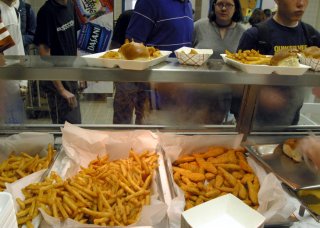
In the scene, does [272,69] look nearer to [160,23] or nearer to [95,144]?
[95,144]

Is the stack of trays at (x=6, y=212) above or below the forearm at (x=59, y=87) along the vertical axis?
below

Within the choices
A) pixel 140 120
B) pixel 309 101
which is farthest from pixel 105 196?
pixel 309 101

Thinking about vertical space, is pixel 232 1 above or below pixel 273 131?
above

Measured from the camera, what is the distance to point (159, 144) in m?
1.51

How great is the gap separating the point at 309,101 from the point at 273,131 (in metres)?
0.34

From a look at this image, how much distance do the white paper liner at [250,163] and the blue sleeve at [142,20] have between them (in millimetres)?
919

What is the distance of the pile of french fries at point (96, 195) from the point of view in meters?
1.06

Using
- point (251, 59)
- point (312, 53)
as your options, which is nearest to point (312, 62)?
point (312, 53)

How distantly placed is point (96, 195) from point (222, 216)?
49 centimetres

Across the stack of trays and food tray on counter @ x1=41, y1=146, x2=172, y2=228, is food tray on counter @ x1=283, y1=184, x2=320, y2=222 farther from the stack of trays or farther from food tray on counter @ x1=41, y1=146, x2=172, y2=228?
the stack of trays

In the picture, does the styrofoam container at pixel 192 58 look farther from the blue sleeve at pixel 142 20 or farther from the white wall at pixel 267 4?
the white wall at pixel 267 4

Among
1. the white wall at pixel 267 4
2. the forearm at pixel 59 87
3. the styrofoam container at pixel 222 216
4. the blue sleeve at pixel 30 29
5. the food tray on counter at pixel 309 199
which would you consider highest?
the white wall at pixel 267 4

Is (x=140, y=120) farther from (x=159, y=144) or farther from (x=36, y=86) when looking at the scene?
(x=36, y=86)

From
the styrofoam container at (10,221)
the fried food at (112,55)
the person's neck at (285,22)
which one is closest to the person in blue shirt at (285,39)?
the person's neck at (285,22)
